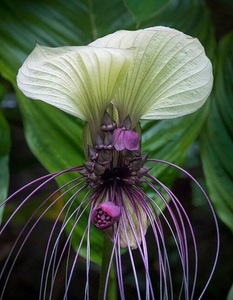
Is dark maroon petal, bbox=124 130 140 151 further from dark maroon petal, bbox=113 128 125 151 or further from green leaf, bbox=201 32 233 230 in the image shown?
green leaf, bbox=201 32 233 230

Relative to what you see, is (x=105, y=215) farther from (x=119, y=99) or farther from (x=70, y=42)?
(x=70, y=42)

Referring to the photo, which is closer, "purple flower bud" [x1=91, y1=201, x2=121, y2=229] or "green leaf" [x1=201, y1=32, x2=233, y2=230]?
"purple flower bud" [x1=91, y1=201, x2=121, y2=229]

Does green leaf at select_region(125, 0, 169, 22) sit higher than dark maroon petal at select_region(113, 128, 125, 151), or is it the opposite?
green leaf at select_region(125, 0, 169, 22)

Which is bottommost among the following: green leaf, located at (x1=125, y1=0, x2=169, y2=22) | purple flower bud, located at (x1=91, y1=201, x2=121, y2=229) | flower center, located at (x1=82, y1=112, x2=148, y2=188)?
purple flower bud, located at (x1=91, y1=201, x2=121, y2=229)

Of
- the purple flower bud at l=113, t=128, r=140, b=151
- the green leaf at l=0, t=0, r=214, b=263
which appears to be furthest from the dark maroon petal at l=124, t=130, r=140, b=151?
the green leaf at l=0, t=0, r=214, b=263

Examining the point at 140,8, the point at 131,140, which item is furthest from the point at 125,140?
the point at 140,8

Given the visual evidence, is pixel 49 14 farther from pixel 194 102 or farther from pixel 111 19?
pixel 194 102

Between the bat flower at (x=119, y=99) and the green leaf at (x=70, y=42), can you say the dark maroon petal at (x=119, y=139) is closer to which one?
the bat flower at (x=119, y=99)
